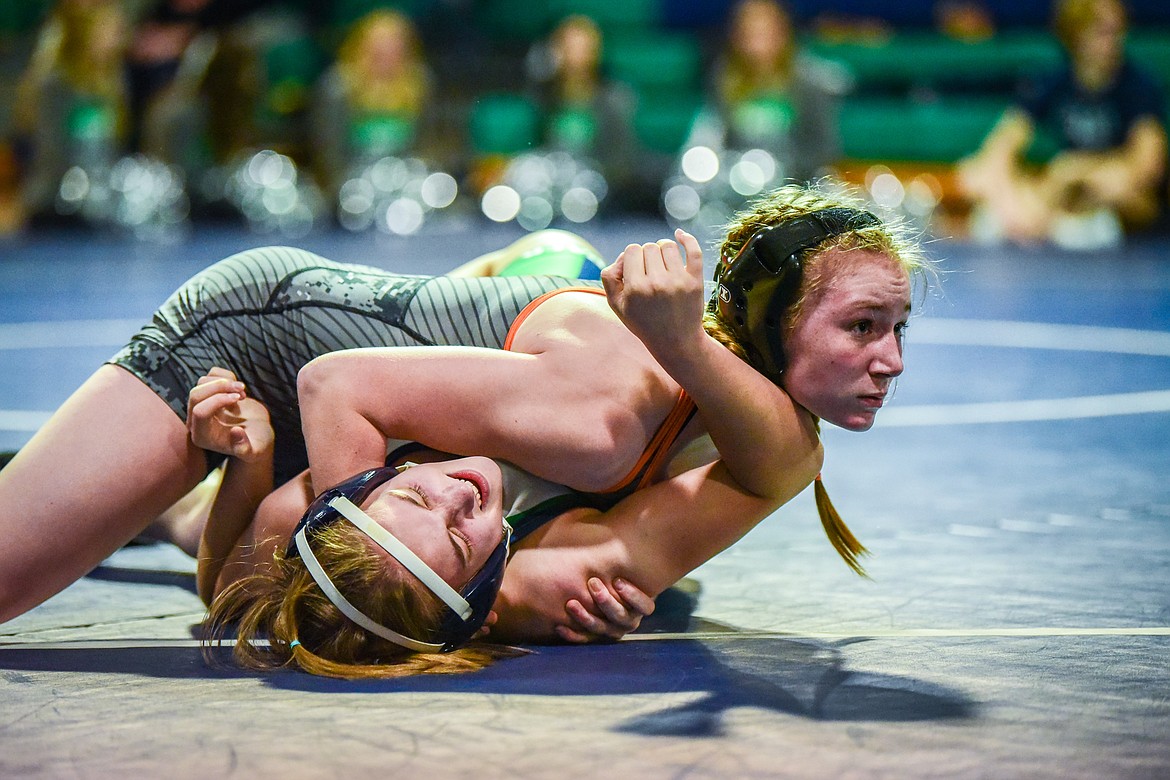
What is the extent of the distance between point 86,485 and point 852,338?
1338 mm

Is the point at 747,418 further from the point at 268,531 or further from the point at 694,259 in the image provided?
the point at 268,531

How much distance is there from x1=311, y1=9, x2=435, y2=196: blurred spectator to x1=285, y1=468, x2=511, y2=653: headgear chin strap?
8390mm

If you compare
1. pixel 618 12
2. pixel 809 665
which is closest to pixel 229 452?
pixel 809 665

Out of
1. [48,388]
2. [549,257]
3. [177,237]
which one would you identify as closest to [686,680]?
[549,257]

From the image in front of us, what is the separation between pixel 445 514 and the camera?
84.8 inches

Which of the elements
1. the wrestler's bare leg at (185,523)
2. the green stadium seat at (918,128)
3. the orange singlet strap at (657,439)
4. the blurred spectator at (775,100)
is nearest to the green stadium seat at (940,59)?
the green stadium seat at (918,128)

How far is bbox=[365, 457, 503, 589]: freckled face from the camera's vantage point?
83.7 inches

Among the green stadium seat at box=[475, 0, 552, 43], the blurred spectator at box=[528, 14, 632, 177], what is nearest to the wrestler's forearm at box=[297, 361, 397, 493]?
the blurred spectator at box=[528, 14, 632, 177]

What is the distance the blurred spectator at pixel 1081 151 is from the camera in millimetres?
8953

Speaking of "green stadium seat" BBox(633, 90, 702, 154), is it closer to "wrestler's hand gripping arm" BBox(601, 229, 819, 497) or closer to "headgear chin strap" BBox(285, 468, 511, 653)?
"wrestler's hand gripping arm" BBox(601, 229, 819, 497)

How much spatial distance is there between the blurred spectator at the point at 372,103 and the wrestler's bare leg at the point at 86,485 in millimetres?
7896

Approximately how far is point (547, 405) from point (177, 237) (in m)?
8.42

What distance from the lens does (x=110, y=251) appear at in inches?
370

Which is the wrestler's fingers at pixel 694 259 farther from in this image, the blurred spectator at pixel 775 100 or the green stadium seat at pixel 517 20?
the green stadium seat at pixel 517 20
